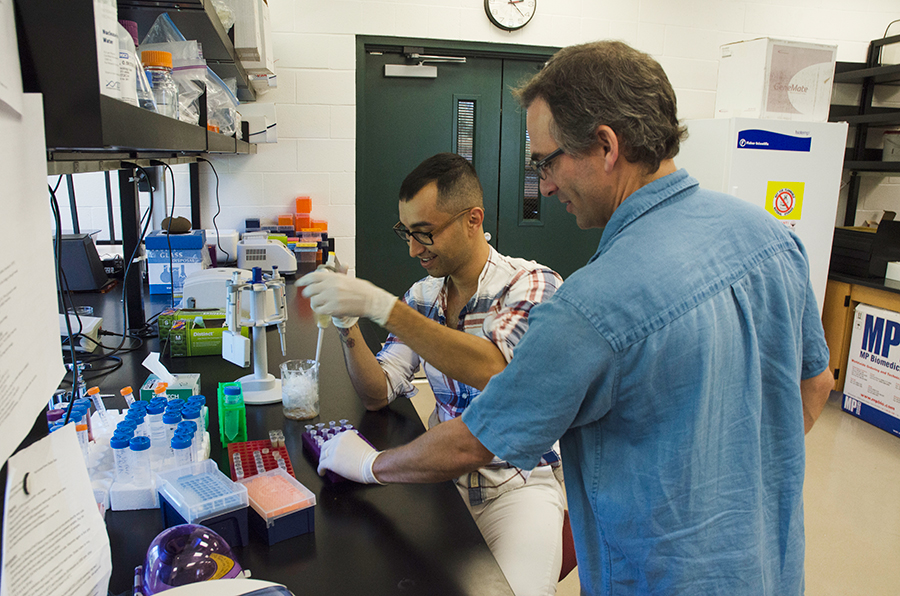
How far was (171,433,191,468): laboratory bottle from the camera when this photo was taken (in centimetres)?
102

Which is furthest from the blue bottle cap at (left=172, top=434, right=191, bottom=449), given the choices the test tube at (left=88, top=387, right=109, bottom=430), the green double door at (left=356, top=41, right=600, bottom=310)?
the green double door at (left=356, top=41, right=600, bottom=310)

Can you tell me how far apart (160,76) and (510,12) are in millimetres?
3096

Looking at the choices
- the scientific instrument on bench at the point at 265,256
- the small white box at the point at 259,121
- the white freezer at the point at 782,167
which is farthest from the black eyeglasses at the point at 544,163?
the white freezer at the point at 782,167

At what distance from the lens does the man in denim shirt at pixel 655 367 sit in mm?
810

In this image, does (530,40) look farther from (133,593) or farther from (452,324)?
(133,593)

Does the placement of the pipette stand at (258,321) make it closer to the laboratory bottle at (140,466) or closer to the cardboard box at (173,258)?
the laboratory bottle at (140,466)

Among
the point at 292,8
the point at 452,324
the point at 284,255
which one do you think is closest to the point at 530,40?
the point at 292,8

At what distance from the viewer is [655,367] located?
81cm

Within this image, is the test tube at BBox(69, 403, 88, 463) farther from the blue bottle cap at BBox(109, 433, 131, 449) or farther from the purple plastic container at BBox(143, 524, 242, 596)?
the purple plastic container at BBox(143, 524, 242, 596)

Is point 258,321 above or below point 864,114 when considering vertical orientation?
below

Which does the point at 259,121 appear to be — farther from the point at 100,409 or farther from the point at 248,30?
the point at 100,409

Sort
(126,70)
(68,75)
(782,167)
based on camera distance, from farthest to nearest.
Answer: (782,167) → (126,70) → (68,75)

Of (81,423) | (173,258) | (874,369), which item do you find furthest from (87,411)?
(874,369)

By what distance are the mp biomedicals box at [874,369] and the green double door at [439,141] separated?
6.21 ft
